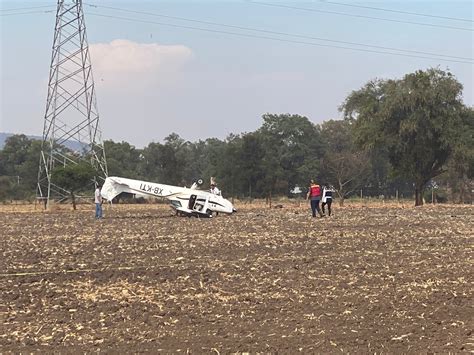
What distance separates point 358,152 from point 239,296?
2282 inches

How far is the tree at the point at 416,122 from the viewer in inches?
1906

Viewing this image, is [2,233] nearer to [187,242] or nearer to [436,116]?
[187,242]

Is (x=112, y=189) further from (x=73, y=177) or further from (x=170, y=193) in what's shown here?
(x=73, y=177)

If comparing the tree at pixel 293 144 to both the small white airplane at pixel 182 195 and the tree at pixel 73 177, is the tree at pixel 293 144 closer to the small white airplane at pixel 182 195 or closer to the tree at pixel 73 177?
the tree at pixel 73 177

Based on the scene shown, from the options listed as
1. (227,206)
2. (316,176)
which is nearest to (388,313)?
(227,206)

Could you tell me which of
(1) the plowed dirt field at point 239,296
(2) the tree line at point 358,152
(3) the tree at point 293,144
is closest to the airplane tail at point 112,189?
(1) the plowed dirt field at point 239,296

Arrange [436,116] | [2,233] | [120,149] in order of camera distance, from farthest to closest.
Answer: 1. [120,149]
2. [436,116]
3. [2,233]

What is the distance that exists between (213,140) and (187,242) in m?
105

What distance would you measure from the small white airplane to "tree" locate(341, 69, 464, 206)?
21669mm

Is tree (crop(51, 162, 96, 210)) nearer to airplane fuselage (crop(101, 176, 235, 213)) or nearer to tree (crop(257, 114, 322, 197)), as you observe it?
airplane fuselage (crop(101, 176, 235, 213))

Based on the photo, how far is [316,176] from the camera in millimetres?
85562

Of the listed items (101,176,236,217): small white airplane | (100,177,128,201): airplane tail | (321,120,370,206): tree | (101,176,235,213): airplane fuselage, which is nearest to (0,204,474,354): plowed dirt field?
(101,176,236,217): small white airplane

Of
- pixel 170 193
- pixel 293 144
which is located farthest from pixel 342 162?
pixel 170 193

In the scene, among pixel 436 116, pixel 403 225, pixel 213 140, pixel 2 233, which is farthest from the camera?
Result: pixel 213 140
